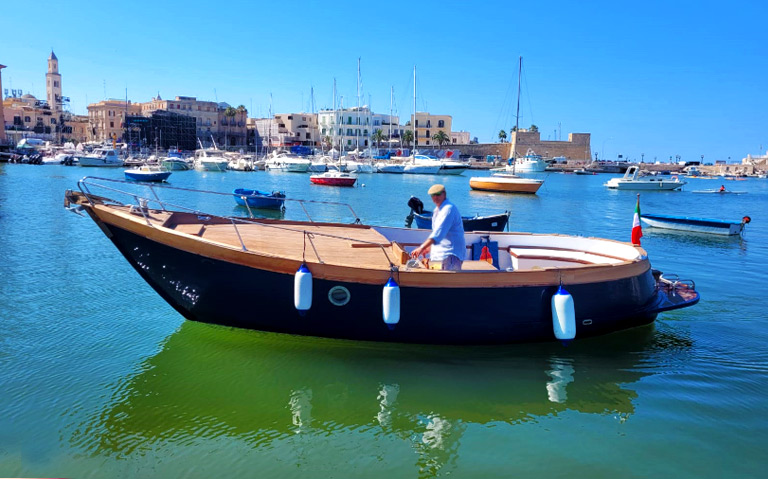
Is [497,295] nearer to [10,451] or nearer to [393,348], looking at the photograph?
[393,348]

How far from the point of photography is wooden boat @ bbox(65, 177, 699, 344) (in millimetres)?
7328

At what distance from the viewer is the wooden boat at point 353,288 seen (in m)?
7.33

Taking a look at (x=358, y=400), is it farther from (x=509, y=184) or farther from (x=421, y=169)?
(x=421, y=169)

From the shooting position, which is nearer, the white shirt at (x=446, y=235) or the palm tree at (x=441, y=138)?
the white shirt at (x=446, y=235)

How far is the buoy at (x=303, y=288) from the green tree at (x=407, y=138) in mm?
118374

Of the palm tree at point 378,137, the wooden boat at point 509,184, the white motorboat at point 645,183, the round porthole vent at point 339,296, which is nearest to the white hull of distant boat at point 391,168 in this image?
the white motorboat at point 645,183

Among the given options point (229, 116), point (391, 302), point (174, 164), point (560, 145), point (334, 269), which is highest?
point (229, 116)

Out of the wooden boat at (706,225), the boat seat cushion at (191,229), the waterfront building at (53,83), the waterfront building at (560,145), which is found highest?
the waterfront building at (53,83)

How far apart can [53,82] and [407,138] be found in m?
90.9

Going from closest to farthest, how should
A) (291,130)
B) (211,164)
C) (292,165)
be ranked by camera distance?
(292,165) → (211,164) → (291,130)

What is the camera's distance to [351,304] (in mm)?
7438

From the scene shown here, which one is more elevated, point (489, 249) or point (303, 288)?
point (489, 249)

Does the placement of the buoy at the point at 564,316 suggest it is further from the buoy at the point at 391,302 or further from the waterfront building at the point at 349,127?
the waterfront building at the point at 349,127

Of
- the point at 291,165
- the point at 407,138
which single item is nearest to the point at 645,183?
the point at 291,165
